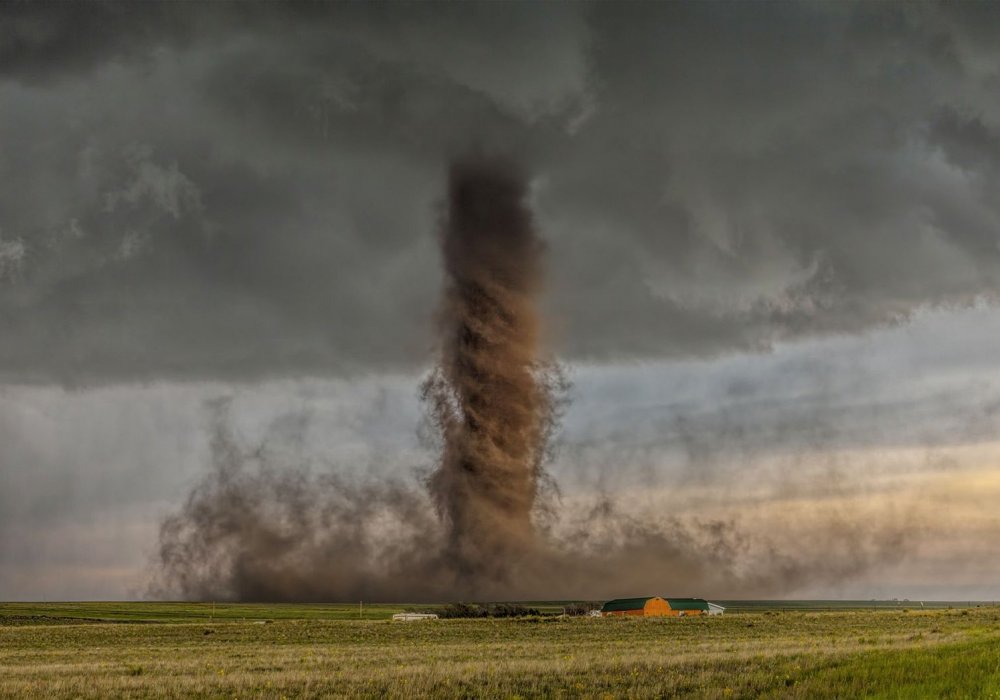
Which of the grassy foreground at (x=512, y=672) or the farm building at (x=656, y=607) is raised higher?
the grassy foreground at (x=512, y=672)

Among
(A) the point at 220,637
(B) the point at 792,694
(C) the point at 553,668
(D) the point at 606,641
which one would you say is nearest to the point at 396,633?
(A) the point at 220,637

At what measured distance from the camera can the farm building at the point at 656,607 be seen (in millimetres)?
128000

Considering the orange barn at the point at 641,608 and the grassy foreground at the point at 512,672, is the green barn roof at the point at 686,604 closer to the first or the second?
the orange barn at the point at 641,608

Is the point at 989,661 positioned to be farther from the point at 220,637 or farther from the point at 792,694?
the point at 220,637

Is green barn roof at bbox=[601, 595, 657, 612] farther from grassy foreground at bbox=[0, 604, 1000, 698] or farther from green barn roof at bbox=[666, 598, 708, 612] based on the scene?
grassy foreground at bbox=[0, 604, 1000, 698]

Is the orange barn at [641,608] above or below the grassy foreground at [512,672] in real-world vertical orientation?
below

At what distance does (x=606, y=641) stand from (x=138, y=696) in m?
38.7

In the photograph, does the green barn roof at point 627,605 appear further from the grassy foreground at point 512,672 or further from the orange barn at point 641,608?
the grassy foreground at point 512,672

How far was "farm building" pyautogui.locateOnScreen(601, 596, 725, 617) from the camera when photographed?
128m

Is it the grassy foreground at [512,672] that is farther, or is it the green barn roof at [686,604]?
the green barn roof at [686,604]

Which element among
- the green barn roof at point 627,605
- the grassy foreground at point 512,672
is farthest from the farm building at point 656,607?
the grassy foreground at point 512,672

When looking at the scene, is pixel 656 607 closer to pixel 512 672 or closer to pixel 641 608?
pixel 641 608

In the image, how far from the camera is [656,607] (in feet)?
424

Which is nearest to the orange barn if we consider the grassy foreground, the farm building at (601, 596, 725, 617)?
the farm building at (601, 596, 725, 617)
